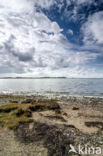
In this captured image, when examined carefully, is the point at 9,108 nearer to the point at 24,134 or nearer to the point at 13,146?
the point at 24,134

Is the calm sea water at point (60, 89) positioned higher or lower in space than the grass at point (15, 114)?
lower

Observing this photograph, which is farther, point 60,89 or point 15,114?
point 60,89

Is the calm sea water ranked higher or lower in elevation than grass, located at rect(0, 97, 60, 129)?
lower

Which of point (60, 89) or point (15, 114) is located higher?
point (15, 114)

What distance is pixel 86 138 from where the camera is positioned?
23.2ft

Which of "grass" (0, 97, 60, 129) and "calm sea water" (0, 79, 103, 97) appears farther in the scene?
"calm sea water" (0, 79, 103, 97)

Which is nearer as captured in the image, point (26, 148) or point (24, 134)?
point (26, 148)

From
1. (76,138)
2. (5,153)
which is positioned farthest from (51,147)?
(5,153)

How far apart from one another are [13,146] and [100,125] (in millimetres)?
8457

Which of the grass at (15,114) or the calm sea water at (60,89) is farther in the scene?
the calm sea water at (60,89)

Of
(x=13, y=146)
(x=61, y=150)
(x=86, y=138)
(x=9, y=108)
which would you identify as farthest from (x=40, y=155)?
(x=9, y=108)

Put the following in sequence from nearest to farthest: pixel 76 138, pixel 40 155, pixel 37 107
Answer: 1. pixel 40 155
2. pixel 76 138
3. pixel 37 107

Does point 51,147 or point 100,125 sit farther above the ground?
point 51,147

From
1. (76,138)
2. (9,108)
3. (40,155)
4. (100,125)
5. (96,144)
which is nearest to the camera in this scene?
(40,155)
